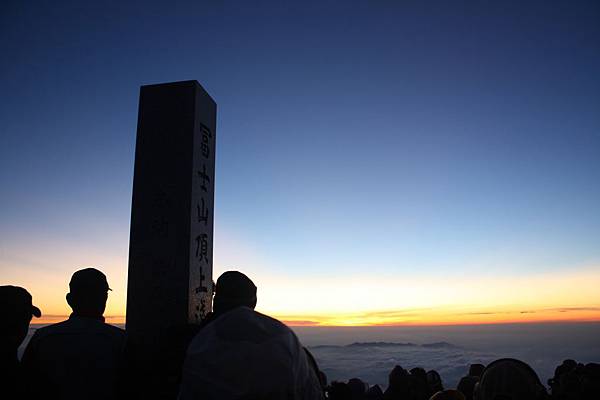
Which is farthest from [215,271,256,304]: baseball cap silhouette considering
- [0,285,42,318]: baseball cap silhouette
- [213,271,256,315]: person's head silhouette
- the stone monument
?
the stone monument

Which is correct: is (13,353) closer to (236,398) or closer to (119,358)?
(119,358)

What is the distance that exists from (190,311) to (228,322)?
137 inches

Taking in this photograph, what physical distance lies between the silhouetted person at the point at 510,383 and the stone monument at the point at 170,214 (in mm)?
3229

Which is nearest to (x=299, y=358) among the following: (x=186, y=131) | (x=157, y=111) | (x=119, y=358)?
(x=119, y=358)

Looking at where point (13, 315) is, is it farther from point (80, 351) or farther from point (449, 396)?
point (449, 396)

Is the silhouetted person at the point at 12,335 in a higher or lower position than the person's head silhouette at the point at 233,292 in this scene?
lower

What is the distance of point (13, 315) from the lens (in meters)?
2.82

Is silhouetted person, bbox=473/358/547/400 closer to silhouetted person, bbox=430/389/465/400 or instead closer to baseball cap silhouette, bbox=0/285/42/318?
silhouetted person, bbox=430/389/465/400

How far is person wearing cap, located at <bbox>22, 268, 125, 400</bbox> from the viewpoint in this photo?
296cm

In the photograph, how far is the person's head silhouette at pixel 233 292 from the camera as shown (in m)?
2.88

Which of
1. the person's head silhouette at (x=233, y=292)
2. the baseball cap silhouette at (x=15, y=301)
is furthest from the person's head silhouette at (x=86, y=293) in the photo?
the person's head silhouette at (x=233, y=292)

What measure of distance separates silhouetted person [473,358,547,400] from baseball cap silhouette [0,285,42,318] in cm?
373

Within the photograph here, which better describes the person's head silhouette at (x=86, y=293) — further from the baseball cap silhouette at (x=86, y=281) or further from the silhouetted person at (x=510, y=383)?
the silhouetted person at (x=510, y=383)

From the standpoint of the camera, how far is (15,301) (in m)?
2.84
